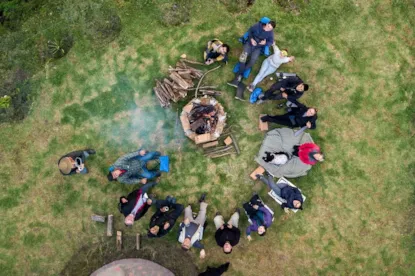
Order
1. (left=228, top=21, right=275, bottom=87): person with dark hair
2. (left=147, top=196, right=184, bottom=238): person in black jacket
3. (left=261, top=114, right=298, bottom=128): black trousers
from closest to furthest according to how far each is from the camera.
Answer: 1. (left=147, top=196, right=184, bottom=238): person in black jacket
2. (left=228, top=21, right=275, bottom=87): person with dark hair
3. (left=261, top=114, right=298, bottom=128): black trousers

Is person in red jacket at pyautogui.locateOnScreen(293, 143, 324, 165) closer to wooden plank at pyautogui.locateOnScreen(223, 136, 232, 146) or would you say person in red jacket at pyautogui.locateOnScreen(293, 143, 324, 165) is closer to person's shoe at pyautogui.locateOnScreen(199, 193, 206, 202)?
wooden plank at pyautogui.locateOnScreen(223, 136, 232, 146)

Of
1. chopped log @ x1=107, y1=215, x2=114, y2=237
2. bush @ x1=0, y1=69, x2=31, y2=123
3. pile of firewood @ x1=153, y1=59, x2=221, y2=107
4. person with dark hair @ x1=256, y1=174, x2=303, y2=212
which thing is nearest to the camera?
person with dark hair @ x1=256, y1=174, x2=303, y2=212

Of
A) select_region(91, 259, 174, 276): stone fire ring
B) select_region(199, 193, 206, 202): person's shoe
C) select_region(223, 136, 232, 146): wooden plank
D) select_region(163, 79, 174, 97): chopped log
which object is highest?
select_region(163, 79, 174, 97): chopped log

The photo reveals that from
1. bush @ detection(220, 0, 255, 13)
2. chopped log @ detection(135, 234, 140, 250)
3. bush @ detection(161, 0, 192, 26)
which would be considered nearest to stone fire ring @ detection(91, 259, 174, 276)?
chopped log @ detection(135, 234, 140, 250)

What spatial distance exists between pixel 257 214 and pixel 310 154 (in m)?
2.77

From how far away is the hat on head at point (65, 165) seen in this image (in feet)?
37.1

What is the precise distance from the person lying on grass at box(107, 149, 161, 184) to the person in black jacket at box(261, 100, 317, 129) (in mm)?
4456

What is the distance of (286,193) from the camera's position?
1103 centimetres

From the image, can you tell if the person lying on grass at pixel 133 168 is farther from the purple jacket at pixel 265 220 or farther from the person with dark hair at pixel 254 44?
the person with dark hair at pixel 254 44

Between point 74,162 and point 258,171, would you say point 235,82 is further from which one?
point 74,162

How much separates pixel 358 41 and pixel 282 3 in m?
3.25

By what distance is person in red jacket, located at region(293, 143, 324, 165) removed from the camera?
33.4ft

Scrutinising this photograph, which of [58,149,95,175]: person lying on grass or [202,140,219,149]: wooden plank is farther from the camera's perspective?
[202,140,219,149]: wooden plank

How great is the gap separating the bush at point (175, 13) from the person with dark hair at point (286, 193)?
21.7ft
